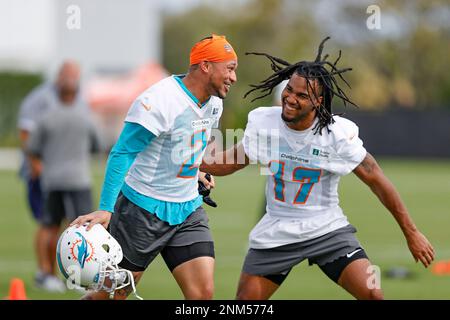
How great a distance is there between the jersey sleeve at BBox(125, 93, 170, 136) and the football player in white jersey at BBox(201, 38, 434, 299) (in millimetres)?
687

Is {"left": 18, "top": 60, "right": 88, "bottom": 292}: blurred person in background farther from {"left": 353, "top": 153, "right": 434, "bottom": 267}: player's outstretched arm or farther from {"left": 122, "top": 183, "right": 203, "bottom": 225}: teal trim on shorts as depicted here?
{"left": 353, "top": 153, "right": 434, "bottom": 267}: player's outstretched arm

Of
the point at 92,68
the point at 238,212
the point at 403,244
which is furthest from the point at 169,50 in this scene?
the point at 403,244

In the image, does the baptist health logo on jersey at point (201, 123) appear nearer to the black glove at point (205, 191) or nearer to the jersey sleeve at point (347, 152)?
the black glove at point (205, 191)

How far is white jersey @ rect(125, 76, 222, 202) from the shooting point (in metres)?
6.38

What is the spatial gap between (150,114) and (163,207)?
65cm

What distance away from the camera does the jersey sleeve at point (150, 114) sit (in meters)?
6.27

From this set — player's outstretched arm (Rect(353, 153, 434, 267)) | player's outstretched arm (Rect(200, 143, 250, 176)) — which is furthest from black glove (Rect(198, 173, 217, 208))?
player's outstretched arm (Rect(353, 153, 434, 267))

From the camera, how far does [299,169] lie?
6.70m

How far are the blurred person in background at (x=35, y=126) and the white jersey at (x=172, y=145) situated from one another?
3571 millimetres

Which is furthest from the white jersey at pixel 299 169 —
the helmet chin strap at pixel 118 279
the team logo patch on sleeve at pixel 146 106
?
the helmet chin strap at pixel 118 279

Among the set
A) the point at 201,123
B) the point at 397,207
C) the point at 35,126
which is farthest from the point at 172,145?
the point at 35,126

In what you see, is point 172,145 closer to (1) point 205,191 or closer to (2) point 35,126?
(1) point 205,191

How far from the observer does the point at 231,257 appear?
40.8 ft

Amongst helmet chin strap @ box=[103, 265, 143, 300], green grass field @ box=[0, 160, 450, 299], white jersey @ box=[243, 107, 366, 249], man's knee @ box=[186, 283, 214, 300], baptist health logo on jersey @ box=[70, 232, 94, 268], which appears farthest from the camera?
green grass field @ box=[0, 160, 450, 299]
